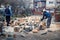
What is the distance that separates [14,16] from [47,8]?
53cm

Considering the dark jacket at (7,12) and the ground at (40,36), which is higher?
the dark jacket at (7,12)

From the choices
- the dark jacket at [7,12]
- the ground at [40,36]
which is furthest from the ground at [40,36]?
the dark jacket at [7,12]

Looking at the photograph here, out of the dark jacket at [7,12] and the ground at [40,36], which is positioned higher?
the dark jacket at [7,12]

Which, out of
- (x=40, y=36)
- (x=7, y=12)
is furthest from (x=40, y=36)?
(x=7, y=12)

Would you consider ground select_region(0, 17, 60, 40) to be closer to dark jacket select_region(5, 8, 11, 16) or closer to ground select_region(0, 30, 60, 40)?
ground select_region(0, 30, 60, 40)

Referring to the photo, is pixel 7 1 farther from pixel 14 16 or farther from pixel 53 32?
pixel 53 32

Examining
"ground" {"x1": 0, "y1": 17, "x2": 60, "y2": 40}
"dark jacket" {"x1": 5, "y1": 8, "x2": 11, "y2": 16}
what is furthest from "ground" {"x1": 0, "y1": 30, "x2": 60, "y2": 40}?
"dark jacket" {"x1": 5, "y1": 8, "x2": 11, "y2": 16}

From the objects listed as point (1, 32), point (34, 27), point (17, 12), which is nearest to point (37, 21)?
point (34, 27)

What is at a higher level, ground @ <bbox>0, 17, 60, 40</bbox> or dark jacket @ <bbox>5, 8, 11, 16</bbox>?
dark jacket @ <bbox>5, 8, 11, 16</bbox>

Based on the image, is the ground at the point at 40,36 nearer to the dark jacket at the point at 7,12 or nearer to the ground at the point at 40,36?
the ground at the point at 40,36

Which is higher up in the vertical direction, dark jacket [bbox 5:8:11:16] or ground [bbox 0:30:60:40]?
dark jacket [bbox 5:8:11:16]

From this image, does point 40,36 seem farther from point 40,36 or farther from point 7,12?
point 7,12

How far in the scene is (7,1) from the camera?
3.64 meters

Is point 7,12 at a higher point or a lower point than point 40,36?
higher
